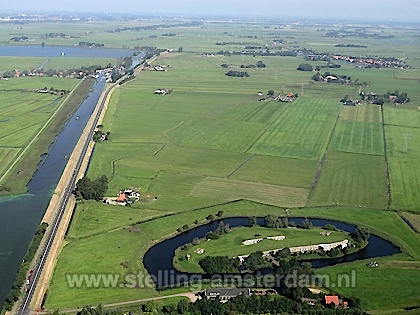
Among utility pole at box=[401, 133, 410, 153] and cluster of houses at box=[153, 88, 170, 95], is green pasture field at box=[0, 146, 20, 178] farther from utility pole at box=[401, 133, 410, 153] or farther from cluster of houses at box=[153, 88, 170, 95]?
utility pole at box=[401, 133, 410, 153]

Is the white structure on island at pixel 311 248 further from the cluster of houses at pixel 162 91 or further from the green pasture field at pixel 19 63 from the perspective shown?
the green pasture field at pixel 19 63

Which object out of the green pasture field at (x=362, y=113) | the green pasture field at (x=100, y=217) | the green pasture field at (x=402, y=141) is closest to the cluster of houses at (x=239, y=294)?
the green pasture field at (x=100, y=217)

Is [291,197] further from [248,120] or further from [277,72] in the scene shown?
[277,72]

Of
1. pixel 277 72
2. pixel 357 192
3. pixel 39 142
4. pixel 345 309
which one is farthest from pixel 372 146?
pixel 277 72

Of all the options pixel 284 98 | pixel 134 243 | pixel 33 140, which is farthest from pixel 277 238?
pixel 284 98

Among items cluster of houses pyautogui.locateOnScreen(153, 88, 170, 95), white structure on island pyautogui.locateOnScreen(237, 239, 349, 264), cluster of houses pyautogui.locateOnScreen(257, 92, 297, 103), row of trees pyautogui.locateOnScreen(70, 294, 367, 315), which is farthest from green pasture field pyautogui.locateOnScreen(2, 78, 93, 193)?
cluster of houses pyautogui.locateOnScreen(257, 92, 297, 103)

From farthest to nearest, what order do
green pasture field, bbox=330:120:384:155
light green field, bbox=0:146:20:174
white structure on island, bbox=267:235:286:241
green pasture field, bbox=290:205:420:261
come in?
green pasture field, bbox=330:120:384:155, light green field, bbox=0:146:20:174, green pasture field, bbox=290:205:420:261, white structure on island, bbox=267:235:286:241

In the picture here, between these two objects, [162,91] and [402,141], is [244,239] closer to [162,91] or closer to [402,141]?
[402,141]
